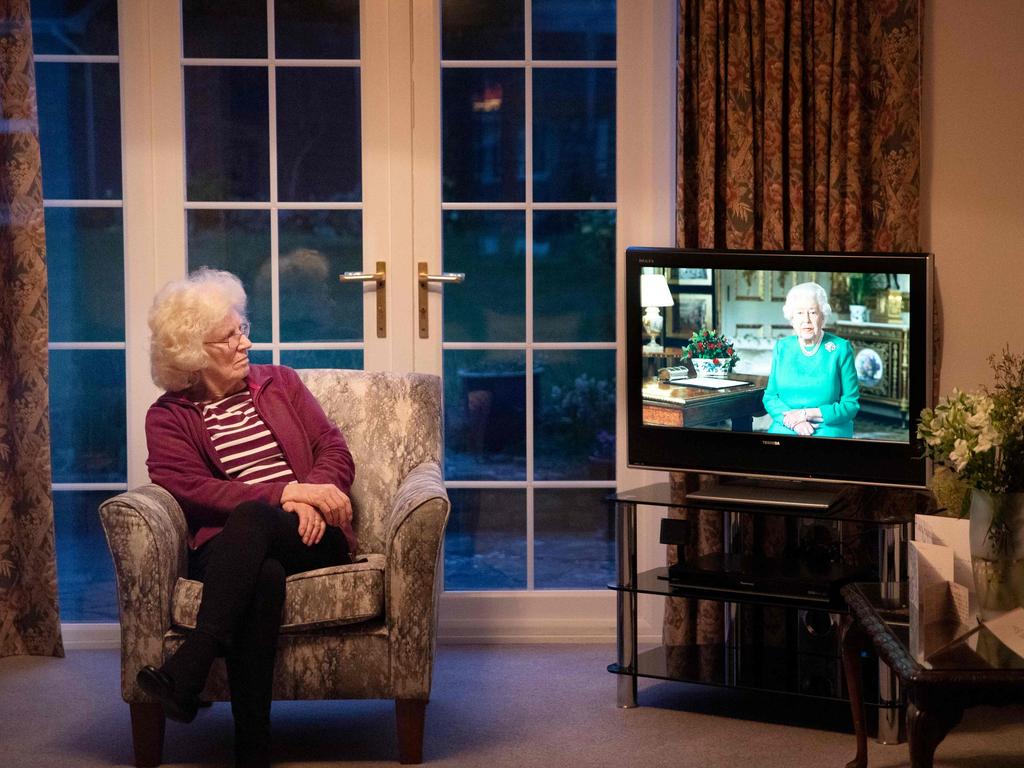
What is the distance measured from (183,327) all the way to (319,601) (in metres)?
0.86

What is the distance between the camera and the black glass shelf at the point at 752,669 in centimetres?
356

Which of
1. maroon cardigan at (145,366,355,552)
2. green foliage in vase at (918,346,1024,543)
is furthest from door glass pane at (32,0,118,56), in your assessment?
green foliage in vase at (918,346,1024,543)

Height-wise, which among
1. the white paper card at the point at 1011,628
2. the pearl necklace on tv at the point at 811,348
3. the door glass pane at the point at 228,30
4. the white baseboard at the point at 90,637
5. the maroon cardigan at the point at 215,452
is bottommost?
the white baseboard at the point at 90,637

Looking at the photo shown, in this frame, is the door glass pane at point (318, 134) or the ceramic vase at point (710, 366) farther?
the door glass pane at point (318, 134)

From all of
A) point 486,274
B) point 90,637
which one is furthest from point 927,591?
point 90,637

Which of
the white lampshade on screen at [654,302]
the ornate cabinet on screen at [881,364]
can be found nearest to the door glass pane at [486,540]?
the white lampshade on screen at [654,302]

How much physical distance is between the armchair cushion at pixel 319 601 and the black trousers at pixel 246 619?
4cm

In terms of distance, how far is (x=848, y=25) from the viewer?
3.98m

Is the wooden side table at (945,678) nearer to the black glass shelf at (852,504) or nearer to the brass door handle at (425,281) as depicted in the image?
the black glass shelf at (852,504)

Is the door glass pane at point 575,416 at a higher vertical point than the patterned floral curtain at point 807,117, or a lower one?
lower

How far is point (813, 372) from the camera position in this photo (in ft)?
11.9

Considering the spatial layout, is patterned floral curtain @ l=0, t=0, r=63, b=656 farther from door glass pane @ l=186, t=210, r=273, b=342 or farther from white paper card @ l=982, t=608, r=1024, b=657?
white paper card @ l=982, t=608, r=1024, b=657

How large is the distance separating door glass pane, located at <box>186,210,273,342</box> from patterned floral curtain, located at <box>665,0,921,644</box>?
1393 millimetres

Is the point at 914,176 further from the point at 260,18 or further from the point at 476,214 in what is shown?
the point at 260,18
